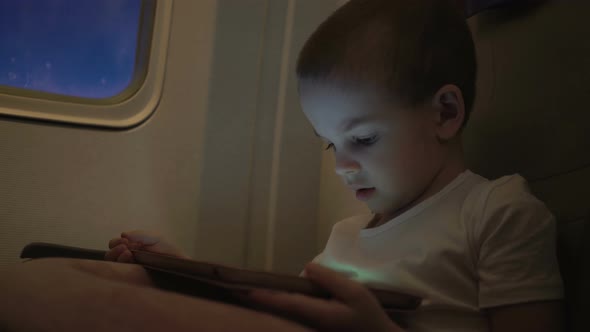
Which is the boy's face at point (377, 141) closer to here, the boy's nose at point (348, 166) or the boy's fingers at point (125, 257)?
the boy's nose at point (348, 166)

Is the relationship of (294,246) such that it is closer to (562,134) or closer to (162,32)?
(162,32)

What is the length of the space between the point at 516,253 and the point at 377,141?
216 millimetres

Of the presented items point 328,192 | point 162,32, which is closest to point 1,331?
point 162,32

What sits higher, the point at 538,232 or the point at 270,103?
the point at 270,103

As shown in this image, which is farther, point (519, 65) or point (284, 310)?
point (519, 65)

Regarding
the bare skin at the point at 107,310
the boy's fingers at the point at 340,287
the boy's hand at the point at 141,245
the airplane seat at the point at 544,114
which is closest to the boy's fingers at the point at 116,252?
the boy's hand at the point at 141,245

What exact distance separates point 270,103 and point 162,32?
1.03 ft

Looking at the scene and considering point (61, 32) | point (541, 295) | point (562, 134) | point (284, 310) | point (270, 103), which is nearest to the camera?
point (284, 310)

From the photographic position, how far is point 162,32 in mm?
1129

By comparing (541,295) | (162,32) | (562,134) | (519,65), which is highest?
(162,32)

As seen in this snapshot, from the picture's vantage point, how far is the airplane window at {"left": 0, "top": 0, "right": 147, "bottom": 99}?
107 centimetres

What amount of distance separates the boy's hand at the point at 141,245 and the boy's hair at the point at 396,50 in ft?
1.05

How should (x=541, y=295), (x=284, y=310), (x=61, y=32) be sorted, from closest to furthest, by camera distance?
(x=284, y=310)
(x=541, y=295)
(x=61, y=32)

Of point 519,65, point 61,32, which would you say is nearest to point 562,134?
point 519,65
